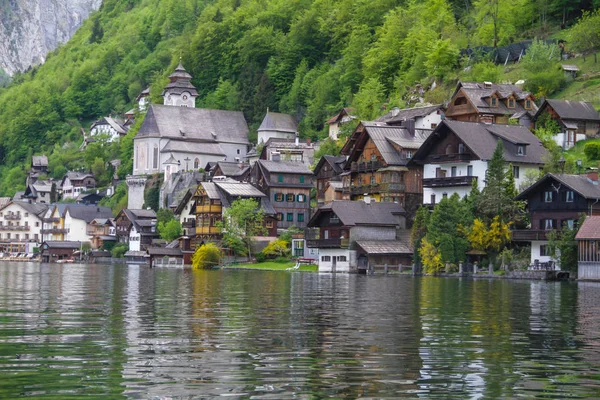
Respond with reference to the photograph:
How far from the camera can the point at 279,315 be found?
33875 millimetres

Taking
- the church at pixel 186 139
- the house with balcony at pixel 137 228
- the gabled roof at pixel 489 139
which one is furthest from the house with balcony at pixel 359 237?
the church at pixel 186 139

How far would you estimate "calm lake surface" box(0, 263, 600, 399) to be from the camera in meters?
18.4

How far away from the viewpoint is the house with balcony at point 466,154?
89.2 m

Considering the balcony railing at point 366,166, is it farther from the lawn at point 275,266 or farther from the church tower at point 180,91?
the church tower at point 180,91

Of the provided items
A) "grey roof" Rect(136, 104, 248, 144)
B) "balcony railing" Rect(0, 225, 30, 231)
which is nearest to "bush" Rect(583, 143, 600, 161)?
"grey roof" Rect(136, 104, 248, 144)

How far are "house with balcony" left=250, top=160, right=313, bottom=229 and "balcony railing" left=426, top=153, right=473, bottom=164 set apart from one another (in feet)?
100

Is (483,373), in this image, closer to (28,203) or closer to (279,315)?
(279,315)

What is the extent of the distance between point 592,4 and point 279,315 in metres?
107

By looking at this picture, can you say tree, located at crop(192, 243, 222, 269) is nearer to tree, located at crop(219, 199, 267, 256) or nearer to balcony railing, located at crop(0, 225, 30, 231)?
tree, located at crop(219, 199, 267, 256)

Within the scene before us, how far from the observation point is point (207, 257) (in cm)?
10944

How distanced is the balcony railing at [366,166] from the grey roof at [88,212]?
73.7m

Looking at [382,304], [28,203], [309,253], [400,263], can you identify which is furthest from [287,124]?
[382,304]

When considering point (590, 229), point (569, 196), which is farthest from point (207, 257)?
point (590, 229)

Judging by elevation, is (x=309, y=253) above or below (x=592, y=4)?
below
